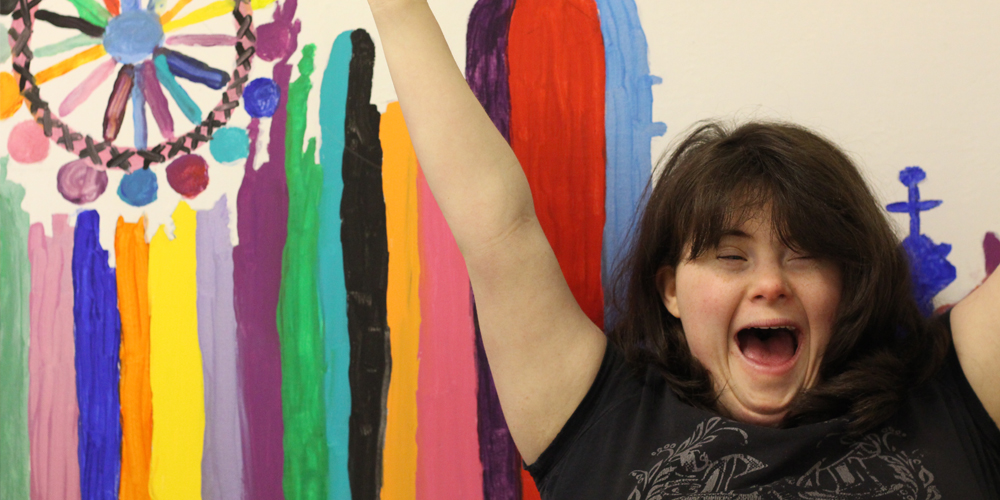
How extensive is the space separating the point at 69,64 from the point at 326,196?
52 centimetres

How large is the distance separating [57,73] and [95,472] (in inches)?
26.4

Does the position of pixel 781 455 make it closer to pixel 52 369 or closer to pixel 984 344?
pixel 984 344

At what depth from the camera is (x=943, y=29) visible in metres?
0.95

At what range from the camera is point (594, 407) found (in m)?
0.86

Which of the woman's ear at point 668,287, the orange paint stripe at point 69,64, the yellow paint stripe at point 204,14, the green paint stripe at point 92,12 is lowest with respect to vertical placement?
the woman's ear at point 668,287

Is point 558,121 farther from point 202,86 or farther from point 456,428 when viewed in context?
point 202,86

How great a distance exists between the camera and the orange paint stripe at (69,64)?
1.15m

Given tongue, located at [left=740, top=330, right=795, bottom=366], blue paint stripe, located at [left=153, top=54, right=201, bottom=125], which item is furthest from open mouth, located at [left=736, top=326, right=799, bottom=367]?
blue paint stripe, located at [left=153, top=54, right=201, bottom=125]

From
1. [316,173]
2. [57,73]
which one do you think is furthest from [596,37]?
[57,73]

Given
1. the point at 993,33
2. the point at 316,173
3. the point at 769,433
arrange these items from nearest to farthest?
the point at 769,433
the point at 993,33
the point at 316,173

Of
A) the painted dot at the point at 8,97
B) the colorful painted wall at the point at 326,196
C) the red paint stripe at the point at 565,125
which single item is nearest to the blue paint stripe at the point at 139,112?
the colorful painted wall at the point at 326,196

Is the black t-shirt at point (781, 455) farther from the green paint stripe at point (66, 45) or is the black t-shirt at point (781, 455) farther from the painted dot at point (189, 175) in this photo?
the green paint stripe at point (66, 45)

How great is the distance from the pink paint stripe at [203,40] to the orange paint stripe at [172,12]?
0.03 metres

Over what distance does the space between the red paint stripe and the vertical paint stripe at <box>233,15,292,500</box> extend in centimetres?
38
